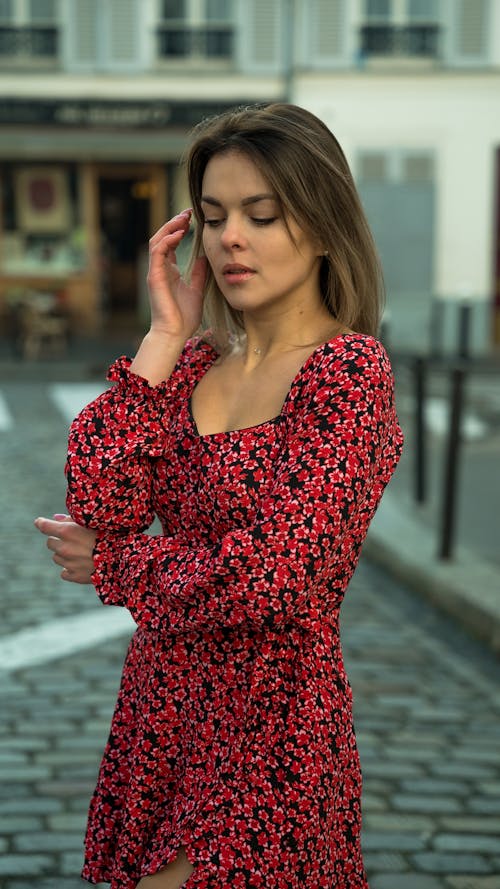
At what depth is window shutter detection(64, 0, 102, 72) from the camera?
854 inches

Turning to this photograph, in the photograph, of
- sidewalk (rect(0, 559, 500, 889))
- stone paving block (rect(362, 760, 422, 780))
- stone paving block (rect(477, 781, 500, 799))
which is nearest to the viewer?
sidewalk (rect(0, 559, 500, 889))

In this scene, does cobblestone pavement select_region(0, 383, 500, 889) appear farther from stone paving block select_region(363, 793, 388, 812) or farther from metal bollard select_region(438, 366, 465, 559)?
metal bollard select_region(438, 366, 465, 559)

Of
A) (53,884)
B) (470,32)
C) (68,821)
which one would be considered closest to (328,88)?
(470,32)

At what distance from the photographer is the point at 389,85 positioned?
70.4 ft

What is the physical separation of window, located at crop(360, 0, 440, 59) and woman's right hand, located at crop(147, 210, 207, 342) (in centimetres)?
2019

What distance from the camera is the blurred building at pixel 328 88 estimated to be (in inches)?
841

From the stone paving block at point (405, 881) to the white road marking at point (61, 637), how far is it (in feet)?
7.15

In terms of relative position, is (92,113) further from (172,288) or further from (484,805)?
(172,288)

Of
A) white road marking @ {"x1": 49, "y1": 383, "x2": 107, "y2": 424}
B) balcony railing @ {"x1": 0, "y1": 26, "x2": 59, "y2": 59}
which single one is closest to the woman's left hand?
white road marking @ {"x1": 49, "y1": 383, "x2": 107, "y2": 424}

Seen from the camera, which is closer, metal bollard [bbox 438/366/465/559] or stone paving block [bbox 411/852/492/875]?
stone paving block [bbox 411/852/492/875]

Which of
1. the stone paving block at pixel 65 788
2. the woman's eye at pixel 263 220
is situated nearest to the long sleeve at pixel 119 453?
the woman's eye at pixel 263 220

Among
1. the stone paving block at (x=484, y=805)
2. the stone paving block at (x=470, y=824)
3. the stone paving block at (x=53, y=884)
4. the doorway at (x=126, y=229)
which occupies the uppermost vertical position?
the stone paving block at (x=53, y=884)

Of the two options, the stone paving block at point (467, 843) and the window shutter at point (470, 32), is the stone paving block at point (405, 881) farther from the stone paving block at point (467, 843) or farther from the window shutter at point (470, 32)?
the window shutter at point (470, 32)

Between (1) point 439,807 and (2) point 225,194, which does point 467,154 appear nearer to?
(1) point 439,807
